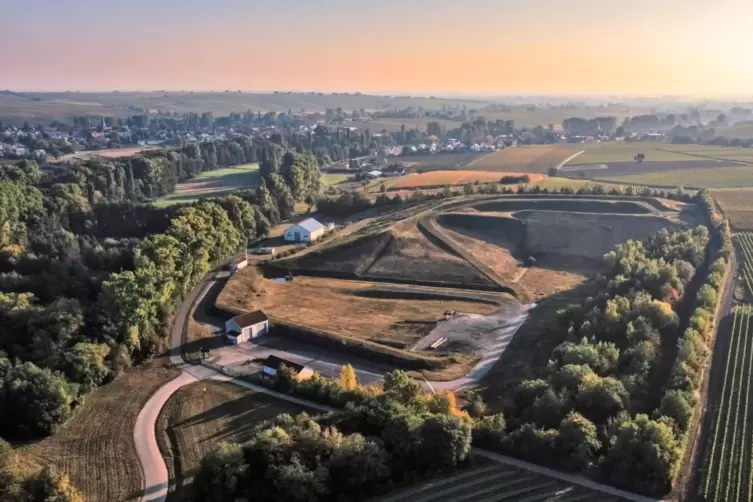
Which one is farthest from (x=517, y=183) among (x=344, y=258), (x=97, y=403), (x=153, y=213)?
(x=97, y=403)

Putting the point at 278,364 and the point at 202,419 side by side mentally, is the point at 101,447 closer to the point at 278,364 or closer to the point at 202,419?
the point at 202,419

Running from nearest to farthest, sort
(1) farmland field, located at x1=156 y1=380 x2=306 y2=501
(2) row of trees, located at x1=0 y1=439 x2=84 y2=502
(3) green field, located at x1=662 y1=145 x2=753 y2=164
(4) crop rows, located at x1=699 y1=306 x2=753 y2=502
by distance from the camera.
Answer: (2) row of trees, located at x1=0 y1=439 x2=84 y2=502
(4) crop rows, located at x1=699 y1=306 x2=753 y2=502
(1) farmland field, located at x1=156 y1=380 x2=306 y2=501
(3) green field, located at x1=662 y1=145 x2=753 y2=164

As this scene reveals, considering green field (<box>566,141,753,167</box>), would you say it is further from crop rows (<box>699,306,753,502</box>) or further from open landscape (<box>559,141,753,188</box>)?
crop rows (<box>699,306,753,502</box>)

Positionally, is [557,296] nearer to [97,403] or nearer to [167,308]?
[167,308]

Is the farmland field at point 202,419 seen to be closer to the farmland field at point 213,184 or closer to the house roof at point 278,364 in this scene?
the house roof at point 278,364

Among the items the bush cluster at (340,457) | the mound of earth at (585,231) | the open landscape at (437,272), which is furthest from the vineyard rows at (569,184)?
the bush cluster at (340,457)

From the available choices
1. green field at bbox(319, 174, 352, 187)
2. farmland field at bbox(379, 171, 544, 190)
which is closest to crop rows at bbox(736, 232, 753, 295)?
farmland field at bbox(379, 171, 544, 190)
